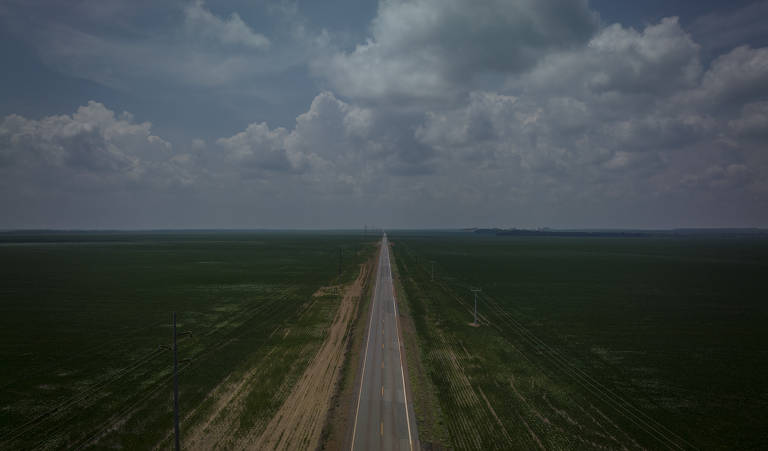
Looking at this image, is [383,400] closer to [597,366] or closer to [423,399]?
[423,399]

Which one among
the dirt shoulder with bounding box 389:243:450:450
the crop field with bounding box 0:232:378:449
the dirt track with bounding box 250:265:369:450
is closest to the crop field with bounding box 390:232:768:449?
the dirt shoulder with bounding box 389:243:450:450

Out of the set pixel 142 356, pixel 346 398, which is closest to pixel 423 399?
pixel 346 398

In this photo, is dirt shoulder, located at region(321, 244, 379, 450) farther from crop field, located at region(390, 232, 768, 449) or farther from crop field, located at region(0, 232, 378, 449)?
crop field, located at region(390, 232, 768, 449)

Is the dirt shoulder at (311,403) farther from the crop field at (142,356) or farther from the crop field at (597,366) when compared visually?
the crop field at (597,366)

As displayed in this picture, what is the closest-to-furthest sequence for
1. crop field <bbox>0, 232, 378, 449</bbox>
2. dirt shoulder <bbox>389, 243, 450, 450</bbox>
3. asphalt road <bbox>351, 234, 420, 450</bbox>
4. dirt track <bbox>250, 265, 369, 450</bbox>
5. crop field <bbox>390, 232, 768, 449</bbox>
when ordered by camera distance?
asphalt road <bbox>351, 234, 420, 450</bbox>
dirt track <bbox>250, 265, 369, 450</bbox>
dirt shoulder <bbox>389, 243, 450, 450</bbox>
crop field <bbox>0, 232, 378, 449</bbox>
crop field <bbox>390, 232, 768, 449</bbox>

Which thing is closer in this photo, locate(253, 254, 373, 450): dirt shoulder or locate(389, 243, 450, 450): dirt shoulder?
locate(253, 254, 373, 450): dirt shoulder

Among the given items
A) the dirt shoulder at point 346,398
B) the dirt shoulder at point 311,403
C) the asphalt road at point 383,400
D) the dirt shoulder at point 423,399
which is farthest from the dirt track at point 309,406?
the dirt shoulder at point 423,399

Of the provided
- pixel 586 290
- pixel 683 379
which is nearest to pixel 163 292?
pixel 683 379
